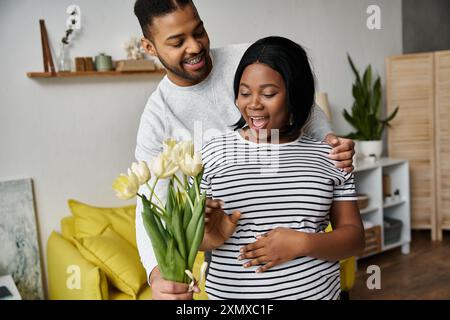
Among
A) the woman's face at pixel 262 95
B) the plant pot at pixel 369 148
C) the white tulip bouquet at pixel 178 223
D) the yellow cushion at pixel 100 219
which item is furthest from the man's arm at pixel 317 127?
the plant pot at pixel 369 148

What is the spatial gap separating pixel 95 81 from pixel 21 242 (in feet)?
1.61

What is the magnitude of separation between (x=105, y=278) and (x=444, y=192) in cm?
218

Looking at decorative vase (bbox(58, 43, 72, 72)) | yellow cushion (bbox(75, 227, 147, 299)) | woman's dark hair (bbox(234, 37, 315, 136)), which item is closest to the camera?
woman's dark hair (bbox(234, 37, 315, 136))

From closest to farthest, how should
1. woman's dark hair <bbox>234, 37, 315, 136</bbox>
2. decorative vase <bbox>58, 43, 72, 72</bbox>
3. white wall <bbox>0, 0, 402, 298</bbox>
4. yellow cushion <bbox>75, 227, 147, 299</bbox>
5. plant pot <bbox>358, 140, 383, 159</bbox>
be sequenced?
1. woman's dark hair <bbox>234, 37, 315, 136</bbox>
2. white wall <bbox>0, 0, 402, 298</bbox>
3. decorative vase <bbox>58, 43, 72, 72</bbox>
4. yellow cushion <bbox>75, 227, 147, 299</bbox>
5. plant pot <bbox>358, 140, 383, 159</bbox>

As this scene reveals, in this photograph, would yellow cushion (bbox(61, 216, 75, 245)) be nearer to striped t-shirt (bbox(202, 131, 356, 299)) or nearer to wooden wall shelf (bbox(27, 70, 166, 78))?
wooden wall shelf (bbox(27, 70, 166, 78))

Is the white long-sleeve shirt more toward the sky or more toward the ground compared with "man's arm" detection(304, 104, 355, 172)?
more toward the sky

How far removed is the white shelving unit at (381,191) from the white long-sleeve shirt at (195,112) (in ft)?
5.28

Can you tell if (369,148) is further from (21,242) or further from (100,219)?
(21,242)

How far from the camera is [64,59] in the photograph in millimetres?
1222

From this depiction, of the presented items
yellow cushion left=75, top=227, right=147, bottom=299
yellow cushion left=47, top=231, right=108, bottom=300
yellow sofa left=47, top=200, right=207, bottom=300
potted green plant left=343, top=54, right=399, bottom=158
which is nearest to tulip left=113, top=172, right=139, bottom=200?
yellow cushion left=47, top=231, right=108, bottom=300

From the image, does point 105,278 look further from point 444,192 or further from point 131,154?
point 444,192

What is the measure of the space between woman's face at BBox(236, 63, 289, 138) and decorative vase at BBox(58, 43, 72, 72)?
1.88 ft

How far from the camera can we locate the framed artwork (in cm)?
135
